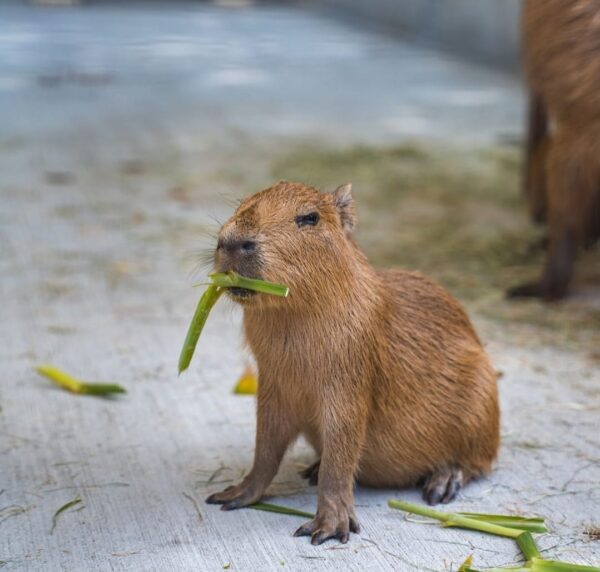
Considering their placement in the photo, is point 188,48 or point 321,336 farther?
point 188,48

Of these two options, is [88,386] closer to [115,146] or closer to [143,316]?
[143,316]

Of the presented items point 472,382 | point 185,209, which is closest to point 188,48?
point 185,209

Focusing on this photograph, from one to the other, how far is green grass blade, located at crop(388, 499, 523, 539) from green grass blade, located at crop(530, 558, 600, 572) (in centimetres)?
17

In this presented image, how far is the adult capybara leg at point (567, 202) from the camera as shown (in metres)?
3.95

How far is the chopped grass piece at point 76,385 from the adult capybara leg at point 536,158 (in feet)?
8.48

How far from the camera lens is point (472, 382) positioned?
2711 millimetres

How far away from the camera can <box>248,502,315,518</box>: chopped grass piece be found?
2.58 metres

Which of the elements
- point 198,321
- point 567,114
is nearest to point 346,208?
point 198,321

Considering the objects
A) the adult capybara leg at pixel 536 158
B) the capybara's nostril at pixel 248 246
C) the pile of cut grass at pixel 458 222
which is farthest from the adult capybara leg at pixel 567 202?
the capybara's nostril at pixel 248 246

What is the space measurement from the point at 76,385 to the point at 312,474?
3.04 ft

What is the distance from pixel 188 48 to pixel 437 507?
864 cm

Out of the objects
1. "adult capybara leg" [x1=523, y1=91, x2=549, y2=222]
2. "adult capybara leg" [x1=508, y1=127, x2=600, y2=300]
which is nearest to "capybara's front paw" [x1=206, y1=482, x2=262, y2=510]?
"adult capybara leg" [x1=508, y1=127, x2=600, y2=300]

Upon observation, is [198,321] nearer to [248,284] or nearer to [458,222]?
[248,284]

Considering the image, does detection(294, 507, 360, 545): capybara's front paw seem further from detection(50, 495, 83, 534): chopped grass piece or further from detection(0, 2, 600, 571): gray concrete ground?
detection(50, 495, 83, 534): chopped grass piece
